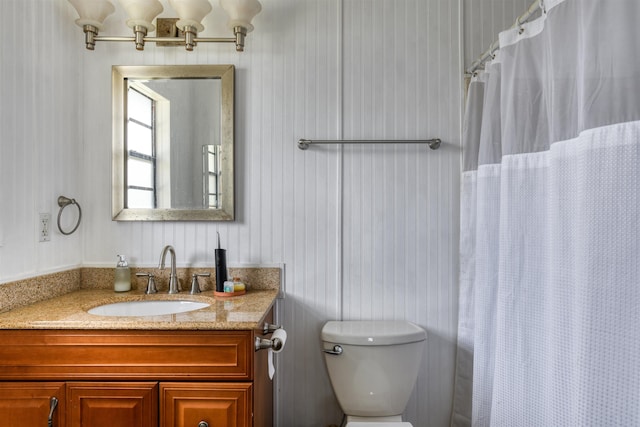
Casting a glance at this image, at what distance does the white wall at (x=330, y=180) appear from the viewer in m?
1.84

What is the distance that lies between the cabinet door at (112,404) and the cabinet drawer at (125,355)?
0.03 meters

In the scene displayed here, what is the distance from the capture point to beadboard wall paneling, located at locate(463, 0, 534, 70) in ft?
6.11

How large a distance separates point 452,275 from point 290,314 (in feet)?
2.47

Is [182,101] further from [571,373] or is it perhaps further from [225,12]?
[571,373]

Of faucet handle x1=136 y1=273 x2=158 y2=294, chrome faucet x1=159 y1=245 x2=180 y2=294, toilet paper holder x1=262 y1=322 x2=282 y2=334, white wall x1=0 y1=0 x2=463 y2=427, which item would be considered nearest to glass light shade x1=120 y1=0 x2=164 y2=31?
white wall x1=0 y1=0 x2=463 y2=427

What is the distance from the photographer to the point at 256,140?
6.08ft

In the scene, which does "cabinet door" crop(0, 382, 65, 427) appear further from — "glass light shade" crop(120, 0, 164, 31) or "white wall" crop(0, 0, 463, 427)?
"glass light shade" crop(120, 0, 164, 31)

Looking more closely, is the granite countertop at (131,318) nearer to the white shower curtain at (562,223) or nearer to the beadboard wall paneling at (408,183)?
the beadboard wall paneling at (408,183)

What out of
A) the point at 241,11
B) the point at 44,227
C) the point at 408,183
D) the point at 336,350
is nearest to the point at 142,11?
the point at 241,11

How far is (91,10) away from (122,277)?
1.12 metres

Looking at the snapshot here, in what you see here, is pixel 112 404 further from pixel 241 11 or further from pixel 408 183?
pixel 241 11

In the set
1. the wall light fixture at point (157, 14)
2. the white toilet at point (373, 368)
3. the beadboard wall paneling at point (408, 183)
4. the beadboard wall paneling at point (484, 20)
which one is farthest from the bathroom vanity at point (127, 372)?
the beadboard wall paneling at point (484, 20)

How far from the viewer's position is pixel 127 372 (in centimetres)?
126

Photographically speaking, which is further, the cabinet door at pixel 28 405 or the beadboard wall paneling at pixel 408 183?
the beadboard wall paneling at pixel 408 183
